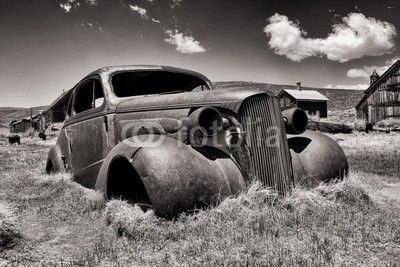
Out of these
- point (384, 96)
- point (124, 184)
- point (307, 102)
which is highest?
point (307, 102)

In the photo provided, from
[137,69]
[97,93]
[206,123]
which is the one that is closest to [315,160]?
[206,123]

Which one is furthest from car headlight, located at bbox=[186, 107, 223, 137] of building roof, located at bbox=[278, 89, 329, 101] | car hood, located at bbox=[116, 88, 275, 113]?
building roof, located at bbox=[278, 89, 329, 101]

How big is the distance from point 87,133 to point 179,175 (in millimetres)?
2284

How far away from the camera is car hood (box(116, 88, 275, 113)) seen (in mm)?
3189

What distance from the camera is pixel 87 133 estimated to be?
4.52 meters

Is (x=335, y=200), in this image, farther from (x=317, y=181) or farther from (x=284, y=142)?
(x=284, y=142)

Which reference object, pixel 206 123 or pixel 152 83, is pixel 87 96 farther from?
pixel 206 123

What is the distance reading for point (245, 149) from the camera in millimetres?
3117

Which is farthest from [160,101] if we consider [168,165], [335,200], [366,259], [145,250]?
[366,259]

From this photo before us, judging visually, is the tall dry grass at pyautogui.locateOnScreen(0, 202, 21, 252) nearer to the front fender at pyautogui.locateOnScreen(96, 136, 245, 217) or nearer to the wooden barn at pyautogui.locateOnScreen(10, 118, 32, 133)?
the front fender at pyautogui.locateOnScreen(96, 136, 245, 217)

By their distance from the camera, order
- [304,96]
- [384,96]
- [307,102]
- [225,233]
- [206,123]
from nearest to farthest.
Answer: [225,233] < [206,123] < [384,96] < [307,102] < [304,96]

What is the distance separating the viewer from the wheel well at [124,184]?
3.25 meters

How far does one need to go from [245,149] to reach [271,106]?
56 cm

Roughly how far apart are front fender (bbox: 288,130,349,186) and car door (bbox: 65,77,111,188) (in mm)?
2220
